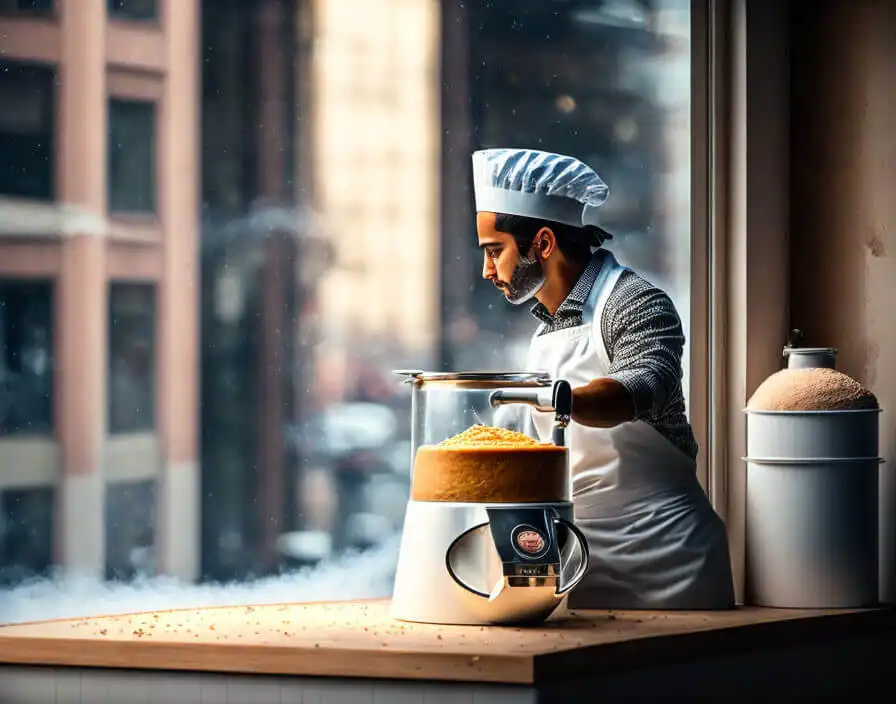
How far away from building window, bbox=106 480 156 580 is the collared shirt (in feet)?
2.03

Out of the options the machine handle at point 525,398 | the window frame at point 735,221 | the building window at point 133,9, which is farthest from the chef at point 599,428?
the building window at point 133,9

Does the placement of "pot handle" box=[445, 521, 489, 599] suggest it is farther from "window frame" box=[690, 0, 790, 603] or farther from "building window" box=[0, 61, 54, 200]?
"window frame" box=[690, 0, 790, 603]

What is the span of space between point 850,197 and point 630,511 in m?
0.70

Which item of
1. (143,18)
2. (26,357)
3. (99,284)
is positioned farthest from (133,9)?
(26,357)

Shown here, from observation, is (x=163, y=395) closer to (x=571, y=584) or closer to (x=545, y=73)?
(x=571, y=584)

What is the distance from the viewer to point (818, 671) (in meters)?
2.16

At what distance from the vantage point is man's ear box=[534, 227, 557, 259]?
2160mm

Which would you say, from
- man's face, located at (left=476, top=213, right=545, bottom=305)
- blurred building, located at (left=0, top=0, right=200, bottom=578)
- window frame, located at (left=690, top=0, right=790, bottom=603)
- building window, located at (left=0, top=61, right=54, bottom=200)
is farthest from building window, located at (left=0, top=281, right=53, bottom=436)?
window frame, located at (left=690, top=0, right=790, bottom=603)

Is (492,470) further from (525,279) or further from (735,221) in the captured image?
(735,221)

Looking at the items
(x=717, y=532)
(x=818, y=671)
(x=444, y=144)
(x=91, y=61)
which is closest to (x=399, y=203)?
(x=444, y=144)

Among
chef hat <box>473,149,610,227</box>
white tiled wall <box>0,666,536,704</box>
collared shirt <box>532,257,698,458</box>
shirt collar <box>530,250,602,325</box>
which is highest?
chef hat <box>473,149,610,227</box>

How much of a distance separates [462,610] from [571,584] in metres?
0.14

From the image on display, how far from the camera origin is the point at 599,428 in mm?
2152

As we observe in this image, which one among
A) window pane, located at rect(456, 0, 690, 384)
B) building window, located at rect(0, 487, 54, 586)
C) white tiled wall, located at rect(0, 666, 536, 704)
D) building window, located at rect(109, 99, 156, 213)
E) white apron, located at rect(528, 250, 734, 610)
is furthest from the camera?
window pane, located at rect(456, 0, 690, 384)
